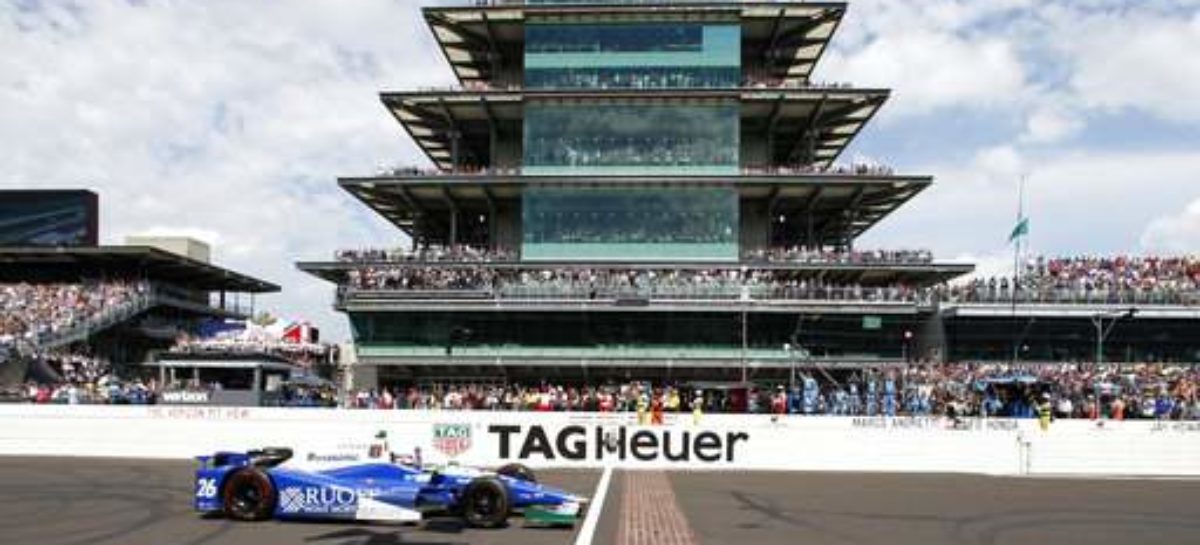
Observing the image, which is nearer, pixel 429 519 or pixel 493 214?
pixel 429 519

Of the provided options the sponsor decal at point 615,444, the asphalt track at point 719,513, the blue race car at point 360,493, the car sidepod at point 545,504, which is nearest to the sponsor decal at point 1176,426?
the asphalt track at point 719,513

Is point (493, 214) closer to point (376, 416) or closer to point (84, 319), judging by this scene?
point (84, 319)

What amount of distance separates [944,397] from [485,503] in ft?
91.5

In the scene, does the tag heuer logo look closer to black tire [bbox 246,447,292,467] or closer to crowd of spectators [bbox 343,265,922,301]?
black tire [bbox 246,447,292,467]

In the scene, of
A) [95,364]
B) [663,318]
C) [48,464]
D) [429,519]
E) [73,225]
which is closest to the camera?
[429,519]

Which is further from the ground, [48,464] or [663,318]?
[663,318]

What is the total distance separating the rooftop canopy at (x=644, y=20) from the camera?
189ft

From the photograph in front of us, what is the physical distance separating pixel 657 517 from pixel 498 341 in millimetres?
38298

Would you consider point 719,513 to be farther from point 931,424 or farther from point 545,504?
point 931,424

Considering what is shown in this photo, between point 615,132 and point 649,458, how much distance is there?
101 feet

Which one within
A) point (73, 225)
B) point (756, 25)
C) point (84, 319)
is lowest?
point (84, 319)

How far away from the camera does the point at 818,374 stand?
5503cm

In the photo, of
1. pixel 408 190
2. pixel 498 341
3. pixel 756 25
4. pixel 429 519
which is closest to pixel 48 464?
pixel 429 519

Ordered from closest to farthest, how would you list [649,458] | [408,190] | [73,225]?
[649,458] < [408,190] < [73,225]
